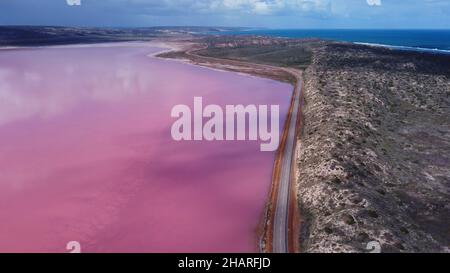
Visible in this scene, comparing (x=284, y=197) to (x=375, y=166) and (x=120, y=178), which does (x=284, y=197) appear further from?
(x=120, y=178)

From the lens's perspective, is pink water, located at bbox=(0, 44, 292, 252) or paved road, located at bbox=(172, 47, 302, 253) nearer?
paved road, located at bbox=(172, 47, 302, 253)

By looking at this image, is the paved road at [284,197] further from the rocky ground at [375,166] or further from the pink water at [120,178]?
the pink water at [120,178]

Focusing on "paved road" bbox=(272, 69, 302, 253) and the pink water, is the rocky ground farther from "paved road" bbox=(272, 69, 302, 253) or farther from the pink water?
the pink water

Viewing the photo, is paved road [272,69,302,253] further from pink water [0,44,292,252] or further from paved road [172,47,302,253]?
pink water [0,44,292,252]

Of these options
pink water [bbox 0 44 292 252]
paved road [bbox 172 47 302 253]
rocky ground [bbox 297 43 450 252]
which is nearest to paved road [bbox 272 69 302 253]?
paved road [bbox 172 47 302 253]

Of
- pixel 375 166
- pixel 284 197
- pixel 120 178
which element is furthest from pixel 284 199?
pixel 120 178

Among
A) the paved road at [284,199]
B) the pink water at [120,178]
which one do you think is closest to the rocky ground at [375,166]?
the paved road at [284,199]
